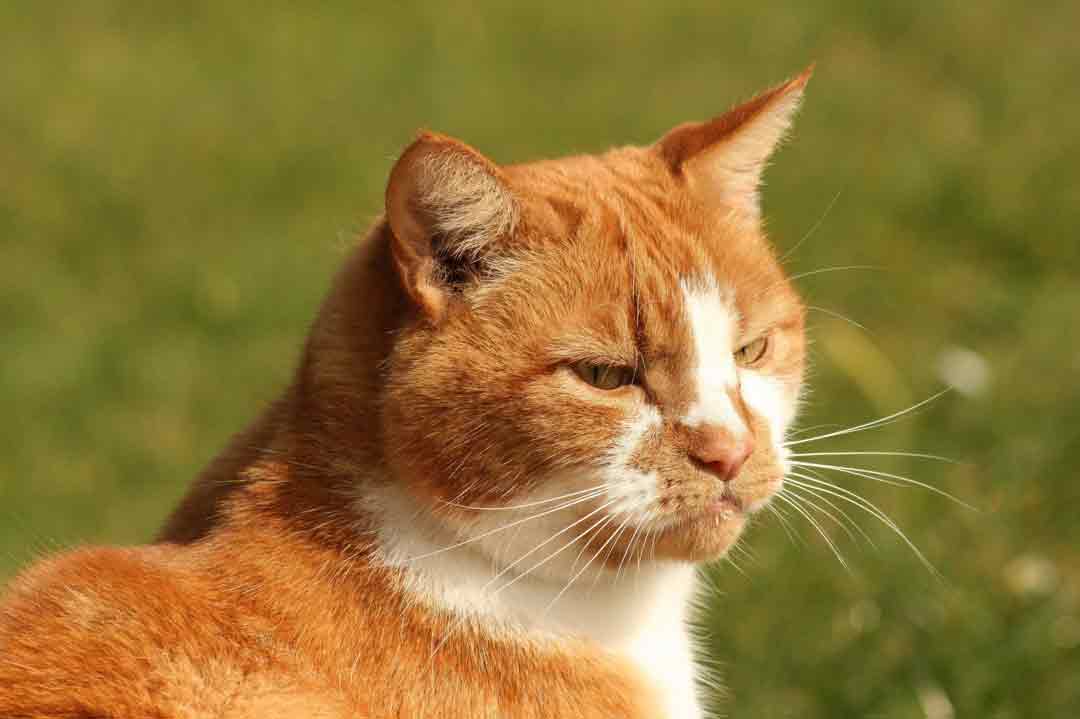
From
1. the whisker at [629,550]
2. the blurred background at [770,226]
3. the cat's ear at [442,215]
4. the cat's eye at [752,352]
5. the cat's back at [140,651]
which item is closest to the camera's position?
the cat's back at [140,651]

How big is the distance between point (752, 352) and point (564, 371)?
0.45 metres

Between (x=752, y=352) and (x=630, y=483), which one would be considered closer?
(x=630, y=483)

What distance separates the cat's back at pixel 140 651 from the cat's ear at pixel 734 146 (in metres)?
1.17

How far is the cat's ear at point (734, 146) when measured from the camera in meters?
2.62

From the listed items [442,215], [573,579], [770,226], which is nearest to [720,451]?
[573,579]

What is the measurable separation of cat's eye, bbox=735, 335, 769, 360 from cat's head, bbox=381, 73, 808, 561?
0.05m

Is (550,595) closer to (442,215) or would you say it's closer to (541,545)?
(541,545)

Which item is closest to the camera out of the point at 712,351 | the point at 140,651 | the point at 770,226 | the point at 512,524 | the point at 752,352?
the point at 140,651

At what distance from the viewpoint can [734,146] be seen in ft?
8.73

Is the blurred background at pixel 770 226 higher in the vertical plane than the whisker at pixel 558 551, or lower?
lower

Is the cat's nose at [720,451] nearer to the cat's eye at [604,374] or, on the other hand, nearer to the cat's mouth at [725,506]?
the cat's mouth at [725,506]

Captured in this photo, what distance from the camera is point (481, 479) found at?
2301 millimetres

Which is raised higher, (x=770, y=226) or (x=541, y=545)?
(x=541, y=545)

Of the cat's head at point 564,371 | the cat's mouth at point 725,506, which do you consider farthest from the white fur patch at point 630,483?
the cat's mouth at point 725,506
